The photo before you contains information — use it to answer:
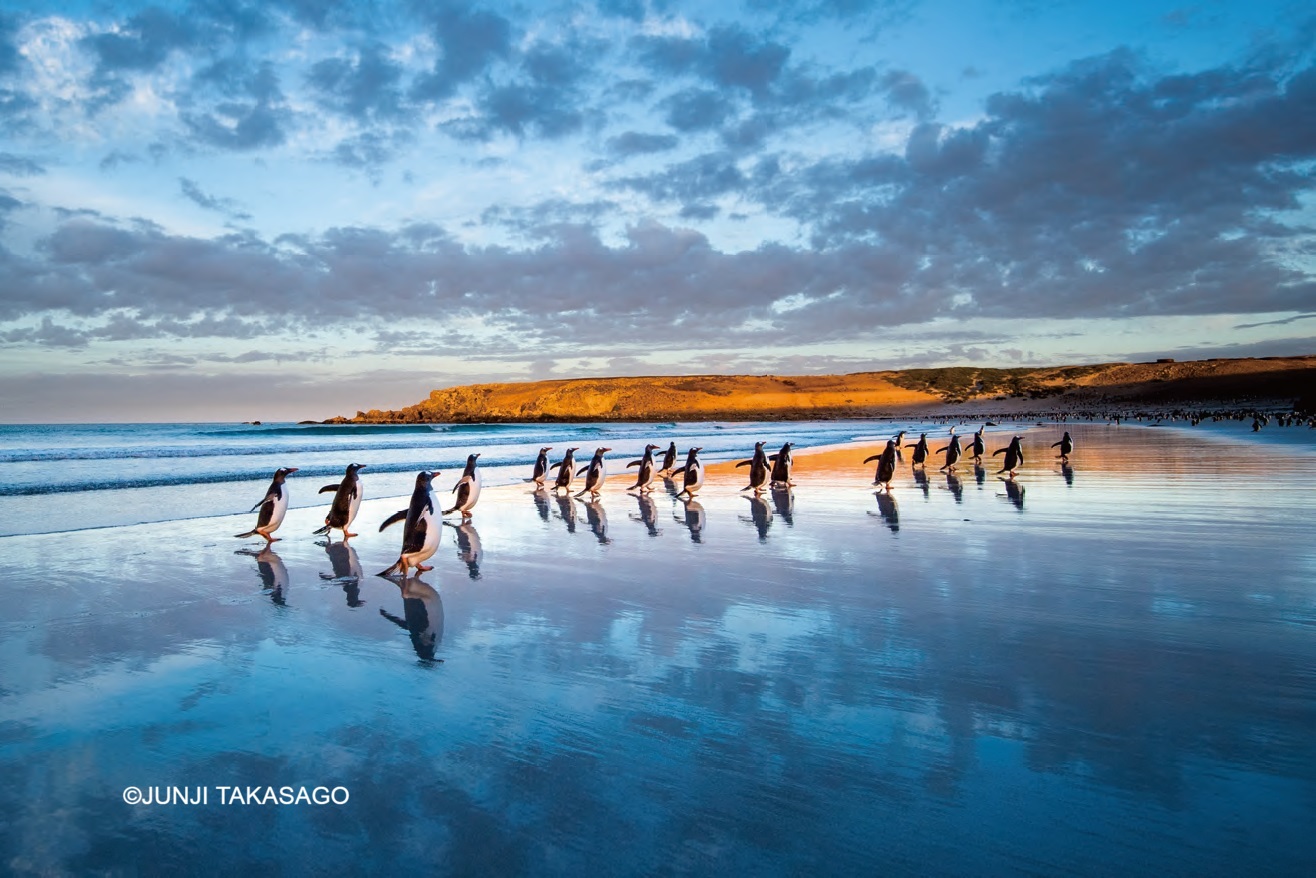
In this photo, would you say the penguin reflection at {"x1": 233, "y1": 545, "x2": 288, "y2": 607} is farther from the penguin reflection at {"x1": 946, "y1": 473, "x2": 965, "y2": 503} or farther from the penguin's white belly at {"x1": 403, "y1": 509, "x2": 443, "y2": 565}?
the penguin reflection at {"x1": 946, "y1": 473, "x2": 965, "y2": 503}

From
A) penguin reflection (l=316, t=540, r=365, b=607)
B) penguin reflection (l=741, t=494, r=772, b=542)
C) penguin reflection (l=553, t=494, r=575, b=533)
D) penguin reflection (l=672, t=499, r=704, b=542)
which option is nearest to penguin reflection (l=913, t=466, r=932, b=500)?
penguin reflection (l=741, t=494, r=772, b=542)

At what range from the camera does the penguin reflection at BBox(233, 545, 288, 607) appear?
20.9ft

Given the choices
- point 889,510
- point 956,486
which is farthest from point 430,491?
point 956,486

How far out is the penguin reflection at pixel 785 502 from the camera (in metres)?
10.5

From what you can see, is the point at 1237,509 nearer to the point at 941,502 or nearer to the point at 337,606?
the point at 941,502

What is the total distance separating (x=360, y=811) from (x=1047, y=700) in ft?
9.41

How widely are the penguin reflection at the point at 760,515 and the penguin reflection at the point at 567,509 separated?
2272 millimetres

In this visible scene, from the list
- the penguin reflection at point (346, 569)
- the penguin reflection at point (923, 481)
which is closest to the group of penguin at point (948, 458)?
the penguin reflection at point (923, 481)

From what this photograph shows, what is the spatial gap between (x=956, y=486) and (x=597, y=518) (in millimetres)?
7146

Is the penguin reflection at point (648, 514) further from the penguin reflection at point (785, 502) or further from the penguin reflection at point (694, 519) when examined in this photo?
the penguin reflection at point (785, 502)

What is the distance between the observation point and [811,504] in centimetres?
1218

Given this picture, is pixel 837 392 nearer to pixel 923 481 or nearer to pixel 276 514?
pixel 923 481

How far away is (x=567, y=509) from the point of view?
12500 mm

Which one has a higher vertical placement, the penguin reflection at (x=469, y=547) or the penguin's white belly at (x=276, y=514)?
the penguin's white belly at (x=276, y=514)
